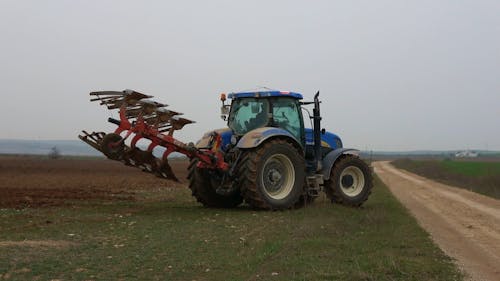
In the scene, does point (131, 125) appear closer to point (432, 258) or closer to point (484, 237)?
point (432, 258)

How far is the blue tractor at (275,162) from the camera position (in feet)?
41.6

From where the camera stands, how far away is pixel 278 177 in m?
13.3

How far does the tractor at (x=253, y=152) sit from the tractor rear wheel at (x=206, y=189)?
0.02 m

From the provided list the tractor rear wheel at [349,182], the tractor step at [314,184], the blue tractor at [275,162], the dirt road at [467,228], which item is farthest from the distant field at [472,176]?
the tractor step at [314,184]

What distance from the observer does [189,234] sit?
9.51 meters

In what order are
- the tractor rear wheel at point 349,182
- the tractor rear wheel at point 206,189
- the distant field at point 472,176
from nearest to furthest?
the tractor rear wheel at point 206,189
the tractor rear wheel at point 349,182
the distant field at point 472,176

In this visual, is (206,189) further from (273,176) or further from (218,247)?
(218,247)

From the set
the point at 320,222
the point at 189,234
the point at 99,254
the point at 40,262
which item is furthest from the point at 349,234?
the point at 40,262

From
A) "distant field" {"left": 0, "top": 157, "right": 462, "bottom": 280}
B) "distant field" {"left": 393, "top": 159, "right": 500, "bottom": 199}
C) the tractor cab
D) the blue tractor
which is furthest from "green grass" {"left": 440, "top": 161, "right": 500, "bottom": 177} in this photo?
"distant field" {"left": 0, "top": 157, "right": 462, "bottom": 280}

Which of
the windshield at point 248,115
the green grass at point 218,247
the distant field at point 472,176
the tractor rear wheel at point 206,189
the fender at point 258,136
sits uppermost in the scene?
the windshield at point 248,115

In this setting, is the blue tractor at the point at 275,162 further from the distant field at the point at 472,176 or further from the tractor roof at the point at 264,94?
the distant field at the point at 472,176

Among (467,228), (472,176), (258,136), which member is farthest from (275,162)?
(472,176)

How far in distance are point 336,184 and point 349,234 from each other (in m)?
4.61

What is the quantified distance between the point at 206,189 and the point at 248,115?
2078mm
